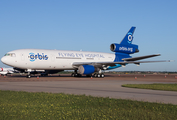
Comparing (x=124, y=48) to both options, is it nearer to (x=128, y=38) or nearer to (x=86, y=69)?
(x=128, y=38)

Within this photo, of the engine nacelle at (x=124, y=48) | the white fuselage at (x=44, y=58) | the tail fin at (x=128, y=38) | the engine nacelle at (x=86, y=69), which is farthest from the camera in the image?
the tail fin at (x=128, y=38)

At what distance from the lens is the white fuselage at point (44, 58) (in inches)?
1380

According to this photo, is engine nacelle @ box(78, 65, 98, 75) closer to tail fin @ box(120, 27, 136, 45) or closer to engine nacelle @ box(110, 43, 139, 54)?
engine nacelle @ box(110, 43, 139, 54)

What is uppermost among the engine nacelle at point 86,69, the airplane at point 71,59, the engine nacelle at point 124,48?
the engine nacelle at point 124,48

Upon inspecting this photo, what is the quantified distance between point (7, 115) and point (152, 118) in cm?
464

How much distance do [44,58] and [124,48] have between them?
17279 millimetres

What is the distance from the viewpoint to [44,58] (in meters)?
36.9

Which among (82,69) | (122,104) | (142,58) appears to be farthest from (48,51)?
(122,104)

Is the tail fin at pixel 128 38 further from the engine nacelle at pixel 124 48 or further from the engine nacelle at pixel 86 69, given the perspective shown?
the engine nacelle at pixel 86 69

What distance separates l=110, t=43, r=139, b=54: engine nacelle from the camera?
146 feet

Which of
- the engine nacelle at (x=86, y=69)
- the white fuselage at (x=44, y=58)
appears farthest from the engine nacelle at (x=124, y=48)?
the engine nacelle at (x=86, y=69)

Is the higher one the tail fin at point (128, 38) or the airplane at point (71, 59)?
the tail fin at point (128, 38)

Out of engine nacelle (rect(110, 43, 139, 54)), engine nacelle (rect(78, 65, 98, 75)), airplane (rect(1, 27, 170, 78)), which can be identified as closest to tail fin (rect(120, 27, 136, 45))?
airplane (rect(1, 27, 170, 78))

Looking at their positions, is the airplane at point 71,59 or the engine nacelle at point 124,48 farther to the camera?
the engine nacelle at point 124,48
